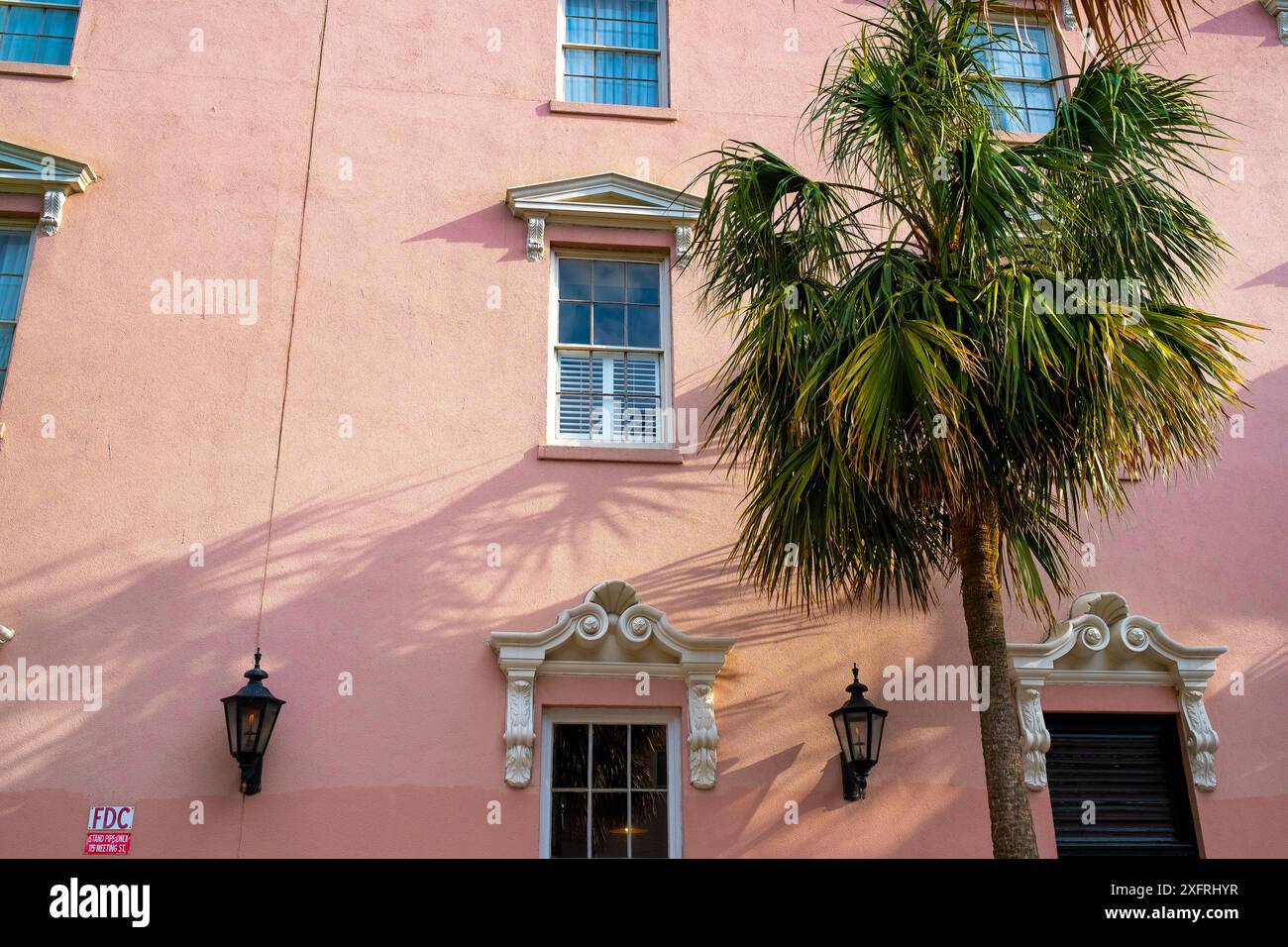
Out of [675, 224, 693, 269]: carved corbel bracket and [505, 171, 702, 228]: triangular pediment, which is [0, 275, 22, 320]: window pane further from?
[675, 224, 693, 269]: carved corbel bracket

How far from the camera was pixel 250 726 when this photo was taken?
705cm

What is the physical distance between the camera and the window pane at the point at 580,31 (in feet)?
32.6

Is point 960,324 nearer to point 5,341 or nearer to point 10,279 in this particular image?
point 5,341

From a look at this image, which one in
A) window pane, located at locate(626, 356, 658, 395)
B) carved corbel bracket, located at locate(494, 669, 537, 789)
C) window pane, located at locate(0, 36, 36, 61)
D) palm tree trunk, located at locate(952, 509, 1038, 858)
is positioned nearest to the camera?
palm tree trunk, located at locate(952, 509, 1038, 858)

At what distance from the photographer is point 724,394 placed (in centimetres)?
669

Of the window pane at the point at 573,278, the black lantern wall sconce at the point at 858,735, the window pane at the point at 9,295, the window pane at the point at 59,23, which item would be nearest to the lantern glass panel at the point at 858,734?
the black lantern wall sconce at the point at 858,735

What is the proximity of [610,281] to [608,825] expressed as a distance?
4221 mm

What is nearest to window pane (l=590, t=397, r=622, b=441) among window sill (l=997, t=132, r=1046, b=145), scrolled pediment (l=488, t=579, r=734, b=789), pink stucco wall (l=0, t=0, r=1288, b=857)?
pink stucco wall (l=0, t=0, r=1288, b=857)

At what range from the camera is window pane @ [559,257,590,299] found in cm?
902

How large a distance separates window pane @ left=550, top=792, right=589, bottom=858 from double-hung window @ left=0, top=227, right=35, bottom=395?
16.5 feet

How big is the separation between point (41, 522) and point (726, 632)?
15.8 feet
